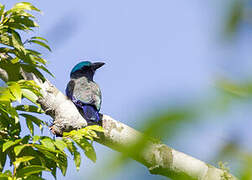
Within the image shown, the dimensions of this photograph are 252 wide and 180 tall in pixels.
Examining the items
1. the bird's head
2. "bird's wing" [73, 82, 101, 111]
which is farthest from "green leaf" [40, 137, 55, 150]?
the bird's head

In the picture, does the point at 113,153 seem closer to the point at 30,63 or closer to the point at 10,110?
the point at 10,110

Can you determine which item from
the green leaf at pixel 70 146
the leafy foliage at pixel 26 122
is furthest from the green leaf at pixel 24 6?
the green leaf at pixel 70 146

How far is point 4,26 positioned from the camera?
2867 mm

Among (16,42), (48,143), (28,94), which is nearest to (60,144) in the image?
(48,143)

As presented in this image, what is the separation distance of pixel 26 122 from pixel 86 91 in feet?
7.82

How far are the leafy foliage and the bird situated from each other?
820 mm

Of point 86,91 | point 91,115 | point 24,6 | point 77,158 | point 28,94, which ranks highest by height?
point 24,6

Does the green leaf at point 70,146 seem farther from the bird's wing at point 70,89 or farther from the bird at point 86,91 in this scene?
the bird's wing at point 70,89

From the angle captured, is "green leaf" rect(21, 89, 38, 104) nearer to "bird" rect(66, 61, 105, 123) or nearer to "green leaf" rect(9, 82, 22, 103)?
"green leaf" rect(9, 82, 22, 103)

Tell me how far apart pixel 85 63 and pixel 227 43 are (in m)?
5.99

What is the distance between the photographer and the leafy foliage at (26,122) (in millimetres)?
2264

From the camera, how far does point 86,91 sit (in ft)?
16.7

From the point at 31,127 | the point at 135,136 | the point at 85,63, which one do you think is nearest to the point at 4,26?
the point at 31,127

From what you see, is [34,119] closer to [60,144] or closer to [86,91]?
[60,144]
